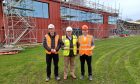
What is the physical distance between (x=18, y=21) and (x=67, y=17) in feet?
33.2

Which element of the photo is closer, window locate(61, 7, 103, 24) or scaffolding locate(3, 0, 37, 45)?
scaffolding locate(3, 0, 37, 45)

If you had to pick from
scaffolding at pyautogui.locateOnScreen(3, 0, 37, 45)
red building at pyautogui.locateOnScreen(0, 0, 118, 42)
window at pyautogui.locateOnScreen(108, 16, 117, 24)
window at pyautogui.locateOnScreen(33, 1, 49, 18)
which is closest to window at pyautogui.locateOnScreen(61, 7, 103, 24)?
red building at pyautogui.locateOnScreen(0, 0, 118, 42)

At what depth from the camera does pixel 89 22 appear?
133 ft

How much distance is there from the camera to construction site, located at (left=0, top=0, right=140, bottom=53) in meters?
23.7

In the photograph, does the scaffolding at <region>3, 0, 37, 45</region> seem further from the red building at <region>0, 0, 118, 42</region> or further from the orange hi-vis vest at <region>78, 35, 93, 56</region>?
Answer: the orange hi-vis vest at <region>78, 35, 93, 56</region>

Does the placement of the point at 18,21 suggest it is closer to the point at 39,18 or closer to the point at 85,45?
the point at 39,18

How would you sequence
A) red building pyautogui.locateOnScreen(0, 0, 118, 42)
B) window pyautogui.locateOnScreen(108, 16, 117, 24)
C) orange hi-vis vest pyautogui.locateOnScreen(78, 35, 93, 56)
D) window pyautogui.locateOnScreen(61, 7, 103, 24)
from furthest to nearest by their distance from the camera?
window pyautogui.locateOnScreen(108, 16, 117, 24) → window pyautogui.locateOnScreen(61, 7, 103, 24) → red building pyautogui.locateOnScreen(0, 0, 118, 42) → orange hi-vis vest pyautogui.locateOnScreen(78, 35, 93, 56)

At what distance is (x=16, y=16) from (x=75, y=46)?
17.1m

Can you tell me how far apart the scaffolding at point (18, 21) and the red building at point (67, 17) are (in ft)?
0.56

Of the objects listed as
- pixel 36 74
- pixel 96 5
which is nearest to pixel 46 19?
pixel 96 5

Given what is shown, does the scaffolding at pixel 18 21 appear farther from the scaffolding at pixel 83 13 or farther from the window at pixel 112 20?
the window at pixel 112 20

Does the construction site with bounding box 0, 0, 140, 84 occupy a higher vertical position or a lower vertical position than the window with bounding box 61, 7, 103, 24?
lower

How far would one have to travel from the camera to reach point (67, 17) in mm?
33469

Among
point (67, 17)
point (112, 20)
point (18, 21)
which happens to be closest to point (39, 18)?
point (18, 21)
